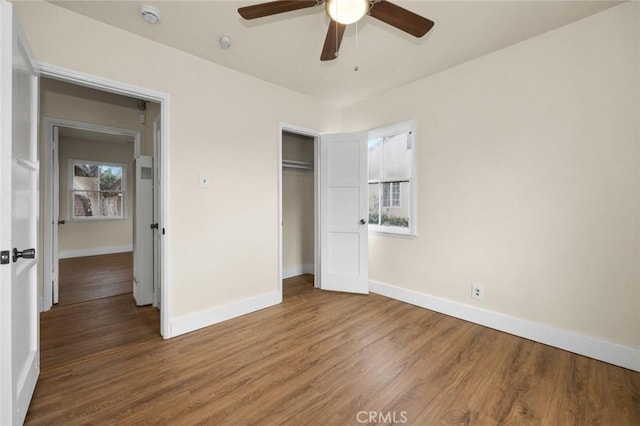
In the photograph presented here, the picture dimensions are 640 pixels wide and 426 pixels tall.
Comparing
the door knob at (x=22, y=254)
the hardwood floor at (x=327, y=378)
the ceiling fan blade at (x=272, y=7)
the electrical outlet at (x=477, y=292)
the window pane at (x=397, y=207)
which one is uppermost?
the ceiling fan blade at (x=272, y=7)

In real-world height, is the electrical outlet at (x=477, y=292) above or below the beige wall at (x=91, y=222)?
below

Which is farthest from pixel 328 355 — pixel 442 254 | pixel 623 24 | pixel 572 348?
pixel 623 24

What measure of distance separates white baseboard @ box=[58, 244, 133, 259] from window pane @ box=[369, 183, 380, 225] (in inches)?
260

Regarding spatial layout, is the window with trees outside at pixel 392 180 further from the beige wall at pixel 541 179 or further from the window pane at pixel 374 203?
the beige wall at pixel 541 179

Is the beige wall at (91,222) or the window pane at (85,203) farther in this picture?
the window pane at (85,203)

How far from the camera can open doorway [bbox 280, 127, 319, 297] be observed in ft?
14.5

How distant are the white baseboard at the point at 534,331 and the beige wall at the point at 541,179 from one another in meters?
0.06

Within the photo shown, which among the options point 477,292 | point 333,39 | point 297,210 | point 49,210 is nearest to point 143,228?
point 49,210

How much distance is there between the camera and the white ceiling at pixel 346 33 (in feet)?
6.57

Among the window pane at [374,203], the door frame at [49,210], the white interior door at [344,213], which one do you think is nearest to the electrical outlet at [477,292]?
the white interior door at [344,213]

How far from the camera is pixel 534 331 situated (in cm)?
240

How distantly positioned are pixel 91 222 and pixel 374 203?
6759 mm

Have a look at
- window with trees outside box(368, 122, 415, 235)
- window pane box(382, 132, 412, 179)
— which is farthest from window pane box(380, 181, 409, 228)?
window pane box(382, 132, 412, 179)

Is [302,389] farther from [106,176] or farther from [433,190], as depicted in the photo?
[106,176]
